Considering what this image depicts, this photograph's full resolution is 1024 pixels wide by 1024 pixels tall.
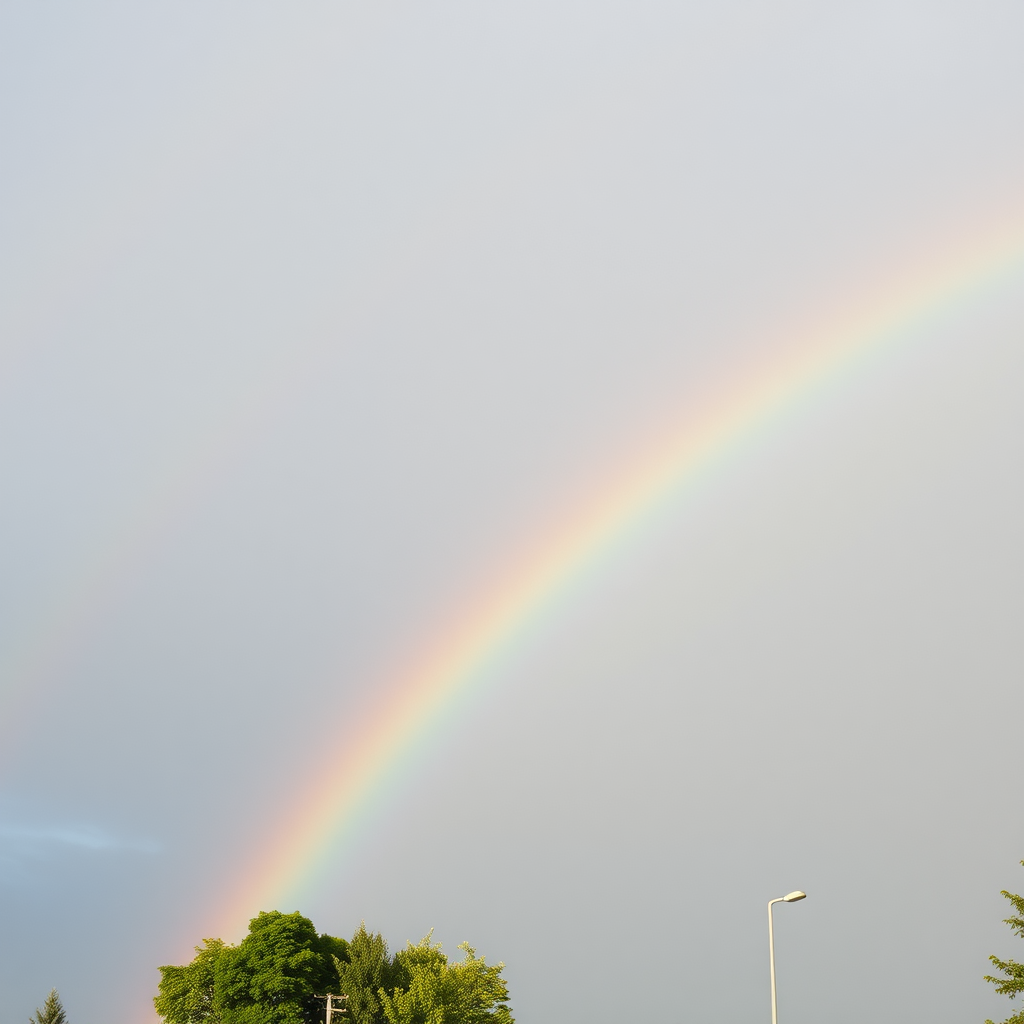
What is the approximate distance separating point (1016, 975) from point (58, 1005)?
98.8 meters

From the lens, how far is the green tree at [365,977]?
57.5 meters

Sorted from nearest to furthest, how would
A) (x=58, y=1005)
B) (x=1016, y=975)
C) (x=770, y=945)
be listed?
(x=770, y=945) < (x=1016, y=975) < (x=58, y=1005)

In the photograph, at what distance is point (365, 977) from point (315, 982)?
7.98 metres

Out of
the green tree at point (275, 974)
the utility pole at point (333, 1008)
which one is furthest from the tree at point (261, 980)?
the utility pole at point (333, 1008)

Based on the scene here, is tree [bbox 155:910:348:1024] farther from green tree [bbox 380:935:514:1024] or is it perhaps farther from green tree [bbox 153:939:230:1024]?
green tree [bbox 380:935:514:1024]

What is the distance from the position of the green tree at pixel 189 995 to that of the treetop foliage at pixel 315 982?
0.06m

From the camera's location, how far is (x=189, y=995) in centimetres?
6912

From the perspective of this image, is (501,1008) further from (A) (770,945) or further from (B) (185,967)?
(B) (185,967)

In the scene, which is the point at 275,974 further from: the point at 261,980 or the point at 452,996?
the point at 452,996

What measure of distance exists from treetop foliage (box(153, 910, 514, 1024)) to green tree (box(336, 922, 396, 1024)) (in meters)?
0.05

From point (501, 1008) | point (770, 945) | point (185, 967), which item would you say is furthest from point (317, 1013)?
point (770, 945)

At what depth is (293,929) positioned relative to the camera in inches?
2621

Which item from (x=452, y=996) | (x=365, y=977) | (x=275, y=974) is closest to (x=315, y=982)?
(x=275, y=974)

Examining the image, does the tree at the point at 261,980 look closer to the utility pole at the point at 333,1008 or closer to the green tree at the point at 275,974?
the green tree at the point at 275,974
